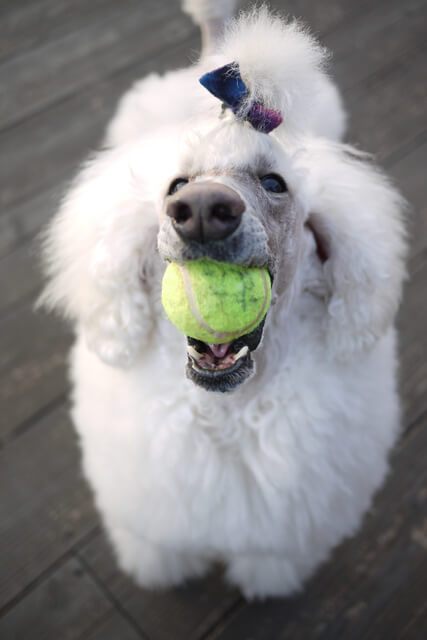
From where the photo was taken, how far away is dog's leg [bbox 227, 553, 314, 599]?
966 mm

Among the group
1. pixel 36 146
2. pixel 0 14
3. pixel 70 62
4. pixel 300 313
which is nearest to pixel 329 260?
pixel 300 313

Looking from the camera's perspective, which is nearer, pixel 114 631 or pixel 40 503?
pixel 114 631

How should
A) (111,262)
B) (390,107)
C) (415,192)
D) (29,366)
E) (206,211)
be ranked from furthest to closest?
(390,107) → (415,192) → (29,366) → (111,262) → (206,211)

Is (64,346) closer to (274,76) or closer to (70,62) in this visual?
(274,76)

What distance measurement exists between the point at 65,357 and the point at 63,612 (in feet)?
1.86

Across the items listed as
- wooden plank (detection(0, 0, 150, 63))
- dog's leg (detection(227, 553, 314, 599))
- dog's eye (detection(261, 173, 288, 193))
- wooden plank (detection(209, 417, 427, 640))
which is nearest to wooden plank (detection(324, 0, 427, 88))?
wooden plank (detection(0, 0, 150, 63))

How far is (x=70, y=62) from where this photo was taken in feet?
5.90

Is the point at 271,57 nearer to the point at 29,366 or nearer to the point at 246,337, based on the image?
the point at 246,337

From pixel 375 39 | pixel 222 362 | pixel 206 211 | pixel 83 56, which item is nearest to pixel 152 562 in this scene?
pixel 222 362

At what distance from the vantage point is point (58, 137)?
1636 mm

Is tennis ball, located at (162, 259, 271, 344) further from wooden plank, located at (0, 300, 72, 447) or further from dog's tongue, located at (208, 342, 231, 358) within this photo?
wooden plank, located at (0, 300, 72, 447)

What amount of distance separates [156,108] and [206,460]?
28.4 inches

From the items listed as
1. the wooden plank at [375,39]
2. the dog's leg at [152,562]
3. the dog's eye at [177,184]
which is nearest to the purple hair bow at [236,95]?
the dog's eye at [177,184]

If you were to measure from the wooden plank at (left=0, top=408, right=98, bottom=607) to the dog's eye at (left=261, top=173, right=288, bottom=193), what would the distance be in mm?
768
